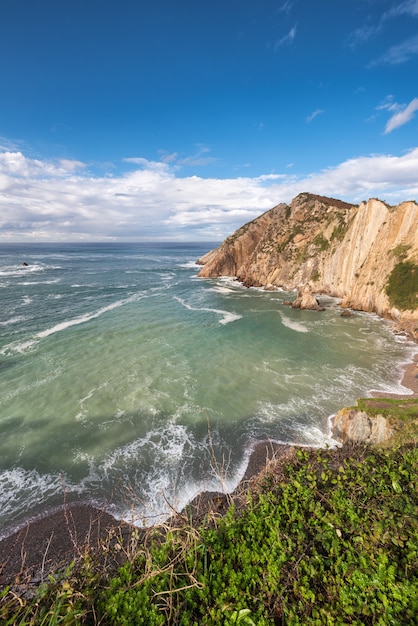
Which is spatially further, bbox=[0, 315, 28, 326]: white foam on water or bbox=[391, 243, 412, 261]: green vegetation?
bbox=[391, 243, 412, 261]: green vegetation

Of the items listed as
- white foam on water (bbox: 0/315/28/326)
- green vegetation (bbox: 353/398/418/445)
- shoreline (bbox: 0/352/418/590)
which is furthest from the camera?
white foam on water (bbox: 0/315/28/326)

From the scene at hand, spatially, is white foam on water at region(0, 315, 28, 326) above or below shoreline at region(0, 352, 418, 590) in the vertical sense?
above

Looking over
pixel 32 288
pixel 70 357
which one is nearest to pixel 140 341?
pixel 70 357

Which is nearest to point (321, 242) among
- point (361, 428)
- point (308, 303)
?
point (308, 303)

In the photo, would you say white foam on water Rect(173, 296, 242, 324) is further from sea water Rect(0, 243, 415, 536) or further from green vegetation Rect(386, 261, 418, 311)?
green vegetation Rect(386, 261, 418, 311)

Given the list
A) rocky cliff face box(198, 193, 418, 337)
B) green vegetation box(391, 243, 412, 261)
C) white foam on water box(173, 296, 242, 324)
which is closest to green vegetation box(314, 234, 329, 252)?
rocky cliff face box(198, 193, 418, 337)

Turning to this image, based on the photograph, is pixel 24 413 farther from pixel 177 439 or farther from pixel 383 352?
pixel 383 352

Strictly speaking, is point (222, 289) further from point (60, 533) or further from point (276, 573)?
point (276, 573)
